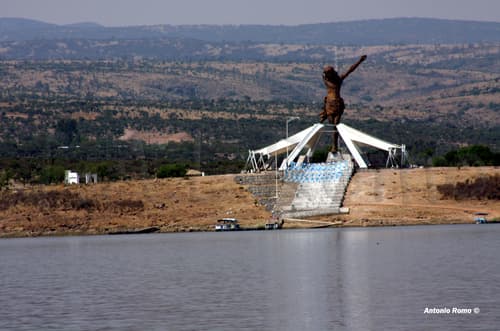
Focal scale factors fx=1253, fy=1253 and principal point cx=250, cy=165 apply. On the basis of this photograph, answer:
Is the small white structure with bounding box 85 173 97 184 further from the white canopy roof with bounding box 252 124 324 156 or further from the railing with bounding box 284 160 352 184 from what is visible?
the railing with bounding box 284 160 352 184

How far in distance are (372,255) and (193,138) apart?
122m

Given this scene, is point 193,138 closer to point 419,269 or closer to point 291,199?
point 291,199

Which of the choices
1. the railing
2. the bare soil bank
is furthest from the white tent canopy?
the bare soil bank

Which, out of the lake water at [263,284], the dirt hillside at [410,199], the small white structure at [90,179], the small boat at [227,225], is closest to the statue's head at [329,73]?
the dirt hillside at [410,199]

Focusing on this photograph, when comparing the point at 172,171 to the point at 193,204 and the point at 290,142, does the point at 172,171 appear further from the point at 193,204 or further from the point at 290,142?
the point at 193,204

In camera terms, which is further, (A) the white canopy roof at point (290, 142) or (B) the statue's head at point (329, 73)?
(A) the white canopy roof at point (290, 142)

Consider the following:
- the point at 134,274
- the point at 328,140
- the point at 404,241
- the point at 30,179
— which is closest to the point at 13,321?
the point at 134,274

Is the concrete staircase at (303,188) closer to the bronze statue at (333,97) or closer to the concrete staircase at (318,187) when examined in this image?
the concrete staircase at (318,187)

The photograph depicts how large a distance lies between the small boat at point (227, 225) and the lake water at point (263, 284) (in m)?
14.0

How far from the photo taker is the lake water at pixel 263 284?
118 ft

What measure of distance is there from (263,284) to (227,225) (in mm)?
42863

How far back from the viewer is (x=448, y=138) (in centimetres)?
18288

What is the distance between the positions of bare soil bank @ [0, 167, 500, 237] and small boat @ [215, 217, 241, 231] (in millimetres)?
628

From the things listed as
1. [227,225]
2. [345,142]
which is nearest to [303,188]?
[345,142]
